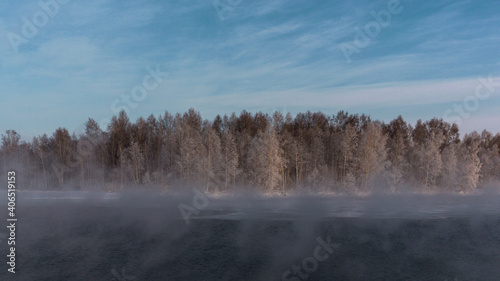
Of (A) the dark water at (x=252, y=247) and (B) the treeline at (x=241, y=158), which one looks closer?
(A) the dark water at (x=252, y=247)

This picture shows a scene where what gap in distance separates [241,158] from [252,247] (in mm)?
54590

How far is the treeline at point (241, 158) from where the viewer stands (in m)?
79.5

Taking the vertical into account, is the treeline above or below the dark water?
above

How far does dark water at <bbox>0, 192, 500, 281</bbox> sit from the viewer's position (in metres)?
26.5

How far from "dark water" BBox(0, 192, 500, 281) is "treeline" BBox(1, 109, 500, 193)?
26.0m

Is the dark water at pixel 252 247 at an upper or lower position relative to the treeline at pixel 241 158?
lower

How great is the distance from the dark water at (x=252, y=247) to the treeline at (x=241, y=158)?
2603 centimetres

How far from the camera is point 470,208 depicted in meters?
59.1

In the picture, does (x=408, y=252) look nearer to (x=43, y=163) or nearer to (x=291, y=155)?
(x=291, y=155)

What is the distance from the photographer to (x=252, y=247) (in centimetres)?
3356

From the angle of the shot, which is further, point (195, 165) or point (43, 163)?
point (43, 163)

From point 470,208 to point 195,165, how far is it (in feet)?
156

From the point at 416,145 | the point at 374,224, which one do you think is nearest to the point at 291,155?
the point at 416,145

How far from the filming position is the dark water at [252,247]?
26.5 m
